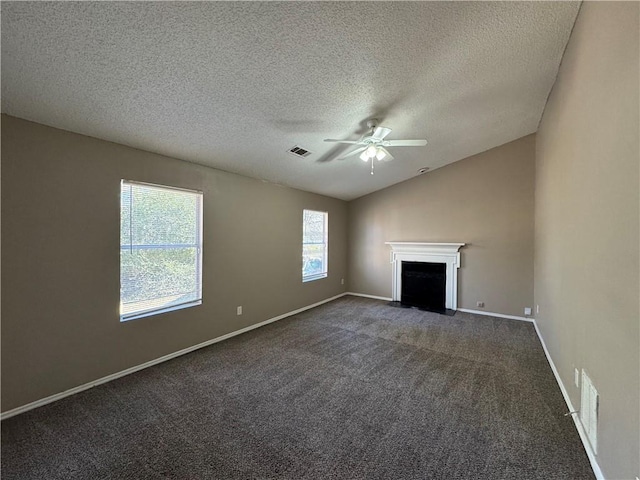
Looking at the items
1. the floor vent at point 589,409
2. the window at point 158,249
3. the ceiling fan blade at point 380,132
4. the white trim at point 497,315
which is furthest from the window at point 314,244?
the floor vent at point 589,409

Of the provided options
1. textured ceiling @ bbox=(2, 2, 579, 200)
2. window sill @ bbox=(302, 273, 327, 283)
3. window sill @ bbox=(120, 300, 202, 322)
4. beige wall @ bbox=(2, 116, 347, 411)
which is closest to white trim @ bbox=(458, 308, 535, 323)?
window sill @ bbox=(302, 273, 327, 283)

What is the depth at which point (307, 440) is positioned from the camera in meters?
1.92

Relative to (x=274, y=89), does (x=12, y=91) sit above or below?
below

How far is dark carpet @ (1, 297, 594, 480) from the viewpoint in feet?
5.57

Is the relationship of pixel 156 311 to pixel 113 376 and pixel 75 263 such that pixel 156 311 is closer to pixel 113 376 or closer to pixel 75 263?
pixel 113 376

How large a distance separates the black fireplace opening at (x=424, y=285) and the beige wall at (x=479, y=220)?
344mm

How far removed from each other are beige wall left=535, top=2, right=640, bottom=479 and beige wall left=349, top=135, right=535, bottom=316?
2.38 metres

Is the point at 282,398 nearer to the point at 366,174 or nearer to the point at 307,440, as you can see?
the point at 307,440

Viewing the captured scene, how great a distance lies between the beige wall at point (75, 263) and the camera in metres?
2.18

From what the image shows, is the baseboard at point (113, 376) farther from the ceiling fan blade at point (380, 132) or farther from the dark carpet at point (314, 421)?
the ceiling fan blade at point (380, 132)

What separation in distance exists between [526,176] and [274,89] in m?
4.67

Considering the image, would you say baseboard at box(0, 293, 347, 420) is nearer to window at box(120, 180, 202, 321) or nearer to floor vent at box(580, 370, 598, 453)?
window at box(120, 180, 202, 321)

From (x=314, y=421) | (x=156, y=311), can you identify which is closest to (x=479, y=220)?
(x=314, y=421)

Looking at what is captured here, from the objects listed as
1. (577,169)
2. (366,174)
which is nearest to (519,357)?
(577,169)
